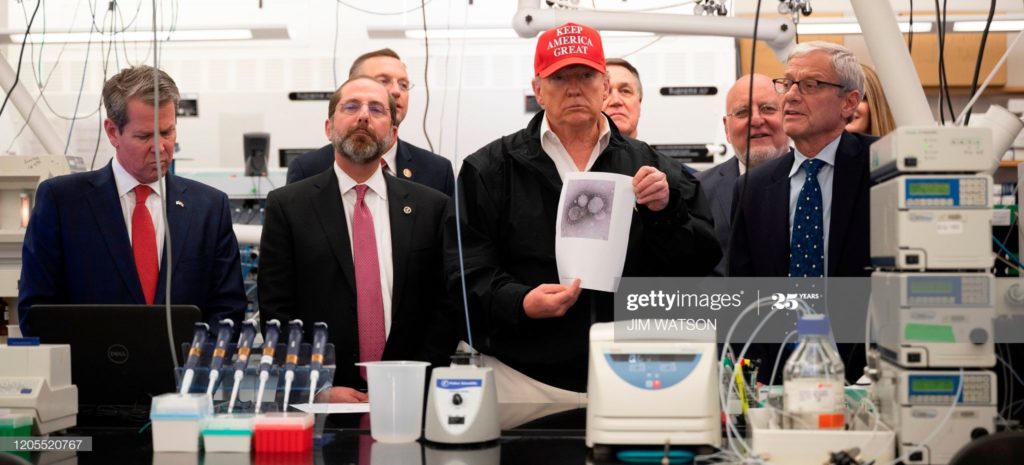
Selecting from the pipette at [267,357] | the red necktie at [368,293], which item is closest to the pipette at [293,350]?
the pipette at [267,357]

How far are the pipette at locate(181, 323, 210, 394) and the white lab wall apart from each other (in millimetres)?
3566

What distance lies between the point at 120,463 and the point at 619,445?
0.82 m

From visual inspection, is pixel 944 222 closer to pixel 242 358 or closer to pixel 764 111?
pixel 242 358

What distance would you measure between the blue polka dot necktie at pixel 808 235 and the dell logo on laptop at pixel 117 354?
1.60 m

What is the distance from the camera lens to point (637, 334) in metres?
1.62

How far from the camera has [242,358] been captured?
1806mm

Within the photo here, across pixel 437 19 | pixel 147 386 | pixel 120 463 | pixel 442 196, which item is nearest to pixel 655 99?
pixel 437 19

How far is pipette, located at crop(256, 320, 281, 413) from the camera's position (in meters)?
1.78

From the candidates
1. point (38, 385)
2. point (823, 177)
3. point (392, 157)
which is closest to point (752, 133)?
point (823, 177)

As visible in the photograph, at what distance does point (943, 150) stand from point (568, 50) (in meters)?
1.12

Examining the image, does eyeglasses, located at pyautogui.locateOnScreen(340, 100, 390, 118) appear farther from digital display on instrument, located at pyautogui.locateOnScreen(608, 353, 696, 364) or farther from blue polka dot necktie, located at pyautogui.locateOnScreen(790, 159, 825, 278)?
digital display on instrument, located at pyautogui.locateOnScreen(608, 353, 696, 364)

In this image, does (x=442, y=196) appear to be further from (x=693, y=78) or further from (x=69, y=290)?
(x=693, y=78)

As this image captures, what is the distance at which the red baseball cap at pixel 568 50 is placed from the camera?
2436 millimetres

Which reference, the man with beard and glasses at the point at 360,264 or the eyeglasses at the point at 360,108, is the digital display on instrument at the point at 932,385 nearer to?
the man with beard and glasses at the point at 360,264
